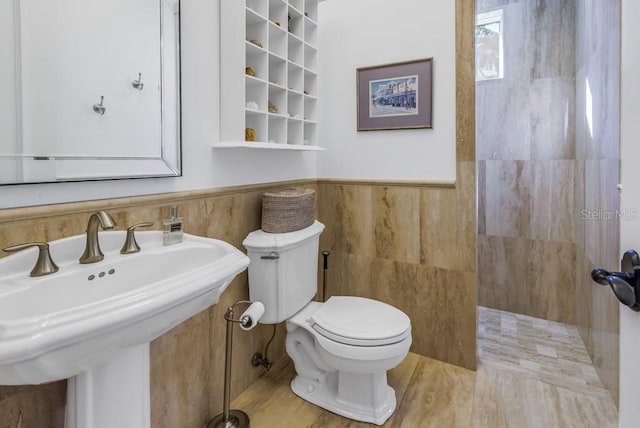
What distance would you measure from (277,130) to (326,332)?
104 centimetres

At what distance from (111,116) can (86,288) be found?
0.56m

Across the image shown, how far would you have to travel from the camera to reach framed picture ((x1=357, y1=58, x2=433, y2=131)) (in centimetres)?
201

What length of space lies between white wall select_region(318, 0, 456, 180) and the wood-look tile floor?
1.11 m

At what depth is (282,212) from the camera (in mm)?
1694

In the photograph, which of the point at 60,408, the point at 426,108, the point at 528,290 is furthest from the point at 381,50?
the point at 60,408

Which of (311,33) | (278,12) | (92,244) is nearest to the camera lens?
(92,244)

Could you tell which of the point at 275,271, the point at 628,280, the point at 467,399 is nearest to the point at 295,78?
the point at 275,271

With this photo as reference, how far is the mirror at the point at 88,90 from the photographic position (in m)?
0.93

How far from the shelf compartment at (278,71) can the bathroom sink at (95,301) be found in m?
0.99

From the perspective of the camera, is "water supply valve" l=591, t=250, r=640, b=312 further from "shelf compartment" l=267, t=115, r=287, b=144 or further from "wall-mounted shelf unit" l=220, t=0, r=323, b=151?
"shelf compartment" l=267, t=115, r=287, b=144

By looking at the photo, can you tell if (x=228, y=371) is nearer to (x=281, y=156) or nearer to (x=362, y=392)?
(x=362, y=392)

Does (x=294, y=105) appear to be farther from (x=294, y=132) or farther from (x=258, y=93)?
(x=258, y=93)

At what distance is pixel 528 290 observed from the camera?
8.75 ft

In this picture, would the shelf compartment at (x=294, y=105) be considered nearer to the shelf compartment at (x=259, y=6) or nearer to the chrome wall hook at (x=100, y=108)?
the shelf compartment at (x=259, y=6)
